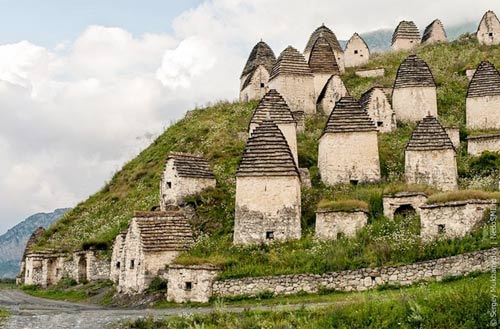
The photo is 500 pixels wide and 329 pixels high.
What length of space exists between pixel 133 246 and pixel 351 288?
30.1ft

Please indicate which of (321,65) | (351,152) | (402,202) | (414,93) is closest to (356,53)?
(321,65)

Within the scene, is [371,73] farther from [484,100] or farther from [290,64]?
[484,100]

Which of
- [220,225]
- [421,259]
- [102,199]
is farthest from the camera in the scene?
[102,199]

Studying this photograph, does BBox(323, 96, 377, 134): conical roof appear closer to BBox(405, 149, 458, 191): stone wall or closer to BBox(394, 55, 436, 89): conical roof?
BBox(405, 149, 458, 191): stone wall

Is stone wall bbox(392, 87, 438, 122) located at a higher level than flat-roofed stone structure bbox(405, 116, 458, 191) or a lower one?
higher

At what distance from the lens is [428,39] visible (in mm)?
60781

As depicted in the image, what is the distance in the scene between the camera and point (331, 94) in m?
42.0

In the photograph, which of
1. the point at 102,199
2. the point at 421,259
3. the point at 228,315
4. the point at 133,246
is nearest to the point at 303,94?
the point at 102,199

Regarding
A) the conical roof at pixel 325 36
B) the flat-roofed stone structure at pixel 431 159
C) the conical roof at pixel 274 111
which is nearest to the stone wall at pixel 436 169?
the flat-roofed stone structure at pixel 431 159

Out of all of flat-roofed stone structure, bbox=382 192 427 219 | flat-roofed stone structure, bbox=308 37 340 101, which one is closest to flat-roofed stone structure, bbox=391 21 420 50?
flat-roofed stone structure, bbox=308 37 340 101

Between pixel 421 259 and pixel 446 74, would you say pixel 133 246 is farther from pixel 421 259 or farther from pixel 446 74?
pixel 446 74

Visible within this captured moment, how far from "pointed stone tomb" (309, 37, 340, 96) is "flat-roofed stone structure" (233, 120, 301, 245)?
1892 cm

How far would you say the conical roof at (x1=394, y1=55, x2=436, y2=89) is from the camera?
3919cm

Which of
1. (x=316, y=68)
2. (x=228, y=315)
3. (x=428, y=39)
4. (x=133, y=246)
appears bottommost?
(x=228, y=315)
